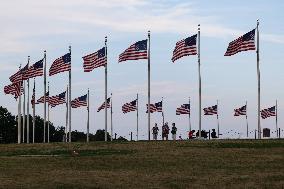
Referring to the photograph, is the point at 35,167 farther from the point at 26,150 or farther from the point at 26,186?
the point at 26,150

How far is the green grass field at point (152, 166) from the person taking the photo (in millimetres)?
22578

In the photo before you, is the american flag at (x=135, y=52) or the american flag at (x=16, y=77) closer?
the american flag at (x=135, y=52)

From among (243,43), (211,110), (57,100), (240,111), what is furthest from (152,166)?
(211,110)

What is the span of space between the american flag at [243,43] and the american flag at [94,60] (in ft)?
35.4

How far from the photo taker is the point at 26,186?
21.8 metres

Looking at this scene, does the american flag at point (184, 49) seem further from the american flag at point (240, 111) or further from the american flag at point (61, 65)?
the american flag at point (240, 111)

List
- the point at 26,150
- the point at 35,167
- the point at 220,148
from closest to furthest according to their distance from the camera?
the point at 35,167 → the point at 220,148 → the point at 26,150

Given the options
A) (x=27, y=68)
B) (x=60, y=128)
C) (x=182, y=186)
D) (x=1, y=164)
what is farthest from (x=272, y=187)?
(x=60, y=128)

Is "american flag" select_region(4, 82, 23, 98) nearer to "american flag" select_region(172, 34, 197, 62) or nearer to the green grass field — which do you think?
the green grass field

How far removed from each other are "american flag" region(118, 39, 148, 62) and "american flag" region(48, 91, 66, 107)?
17.5 m

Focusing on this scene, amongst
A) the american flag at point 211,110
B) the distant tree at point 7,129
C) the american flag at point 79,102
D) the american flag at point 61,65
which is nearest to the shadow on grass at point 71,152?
the american flag at point 61,65

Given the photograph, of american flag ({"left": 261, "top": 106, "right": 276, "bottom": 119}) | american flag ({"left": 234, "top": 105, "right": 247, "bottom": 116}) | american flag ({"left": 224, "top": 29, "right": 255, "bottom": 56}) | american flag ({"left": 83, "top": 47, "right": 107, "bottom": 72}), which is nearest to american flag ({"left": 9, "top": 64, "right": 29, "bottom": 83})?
american flag ({"left": 83, "top": 47, "right": 107, "bottom": 72})

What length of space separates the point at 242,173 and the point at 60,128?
106483 millimetres

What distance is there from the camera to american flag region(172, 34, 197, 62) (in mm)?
44406
